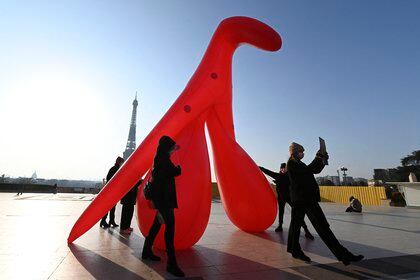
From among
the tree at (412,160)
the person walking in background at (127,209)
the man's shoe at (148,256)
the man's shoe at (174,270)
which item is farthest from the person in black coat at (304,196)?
the tree at (412,160)

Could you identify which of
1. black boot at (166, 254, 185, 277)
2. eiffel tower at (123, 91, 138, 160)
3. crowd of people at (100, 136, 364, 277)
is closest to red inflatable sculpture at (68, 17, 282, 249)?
crowd of people at (100, 136, 364, 277)

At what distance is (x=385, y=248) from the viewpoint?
592 cm

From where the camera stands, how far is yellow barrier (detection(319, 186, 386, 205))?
74.8ft

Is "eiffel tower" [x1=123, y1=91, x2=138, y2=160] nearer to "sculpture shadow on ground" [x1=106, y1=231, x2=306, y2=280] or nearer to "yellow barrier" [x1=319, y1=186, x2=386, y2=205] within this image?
"yellow barrier" [x1=319, y1=186, x2=386, y2=205]

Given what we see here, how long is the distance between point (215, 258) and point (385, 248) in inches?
136

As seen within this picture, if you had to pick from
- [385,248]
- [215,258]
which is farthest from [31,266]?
[385,248]

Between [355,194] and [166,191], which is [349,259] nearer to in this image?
[166,191]

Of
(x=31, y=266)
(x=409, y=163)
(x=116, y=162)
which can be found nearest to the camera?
(x=31, y=266)

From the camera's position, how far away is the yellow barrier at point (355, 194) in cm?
2280

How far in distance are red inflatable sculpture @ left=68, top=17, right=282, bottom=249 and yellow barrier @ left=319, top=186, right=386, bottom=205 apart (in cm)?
1921

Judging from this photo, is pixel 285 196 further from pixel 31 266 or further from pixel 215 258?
pixel 31 266

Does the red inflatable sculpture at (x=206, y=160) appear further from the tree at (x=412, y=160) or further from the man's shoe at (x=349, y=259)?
the tree at (x=412, y=160)

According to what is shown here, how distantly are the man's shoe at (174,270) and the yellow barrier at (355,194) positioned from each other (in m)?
22.7

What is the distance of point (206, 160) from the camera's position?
5.79 metres
